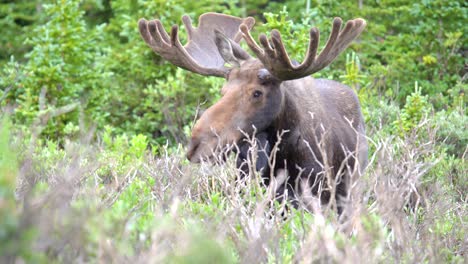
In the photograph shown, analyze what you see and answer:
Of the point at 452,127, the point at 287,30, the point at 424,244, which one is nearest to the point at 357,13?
the point at 287,30

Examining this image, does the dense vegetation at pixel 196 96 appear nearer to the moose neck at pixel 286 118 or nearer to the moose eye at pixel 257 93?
the moose neck at pixel 286 118

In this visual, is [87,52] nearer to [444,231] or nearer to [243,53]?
[243,53]

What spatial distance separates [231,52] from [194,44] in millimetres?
860

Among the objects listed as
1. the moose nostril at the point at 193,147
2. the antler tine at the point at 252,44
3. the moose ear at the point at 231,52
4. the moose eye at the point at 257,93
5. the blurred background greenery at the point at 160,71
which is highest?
the antler tine at the point at 252,44

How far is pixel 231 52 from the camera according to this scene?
659 cm

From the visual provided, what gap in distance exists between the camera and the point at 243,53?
662 centimetres

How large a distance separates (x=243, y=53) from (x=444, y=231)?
79.8 inches

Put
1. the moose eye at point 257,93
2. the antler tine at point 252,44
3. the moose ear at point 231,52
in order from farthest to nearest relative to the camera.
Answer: the moose ear at point 231,52
the moose eye at point 257,93
the antler tine at point 252,44

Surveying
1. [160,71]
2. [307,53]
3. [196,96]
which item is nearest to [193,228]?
[307,53]

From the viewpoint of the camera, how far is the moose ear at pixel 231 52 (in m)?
6.60

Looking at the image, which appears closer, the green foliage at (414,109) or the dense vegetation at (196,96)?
the dense vegetation at (196,96)

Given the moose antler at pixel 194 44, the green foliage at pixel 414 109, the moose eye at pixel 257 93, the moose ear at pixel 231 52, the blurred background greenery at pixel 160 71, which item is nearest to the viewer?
the moose eye at pixel 257 93

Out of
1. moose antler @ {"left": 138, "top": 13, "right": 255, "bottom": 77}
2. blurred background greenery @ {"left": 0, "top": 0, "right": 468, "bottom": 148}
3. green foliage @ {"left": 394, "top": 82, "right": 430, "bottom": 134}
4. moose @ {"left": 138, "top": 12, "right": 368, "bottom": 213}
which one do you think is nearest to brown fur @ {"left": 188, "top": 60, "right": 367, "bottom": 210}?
moose @ {"left": 138, "top": 12, "right": 368, "bottom": 213}

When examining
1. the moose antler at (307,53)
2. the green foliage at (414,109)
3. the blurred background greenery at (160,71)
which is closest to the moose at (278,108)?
the moose antler at (307,53)
